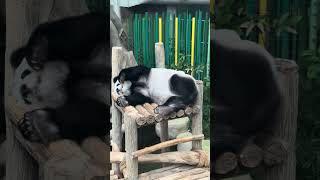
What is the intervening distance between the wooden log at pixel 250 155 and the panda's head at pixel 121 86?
2937mm

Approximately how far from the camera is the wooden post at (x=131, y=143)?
4879 mm

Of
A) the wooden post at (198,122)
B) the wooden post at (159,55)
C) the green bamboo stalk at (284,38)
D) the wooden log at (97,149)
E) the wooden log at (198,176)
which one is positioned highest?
the green bamboo stalk at (284,38)

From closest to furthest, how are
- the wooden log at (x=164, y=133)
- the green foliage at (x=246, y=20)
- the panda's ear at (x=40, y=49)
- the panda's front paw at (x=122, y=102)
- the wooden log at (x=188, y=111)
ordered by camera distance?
the green foliage at (x=246, y=20), the panda's ear at (x=40, y=49), the panda's front paw at (x=122, y=102), the wooden log at (x=188, y=111), the wooden log at (x=164, y=133)

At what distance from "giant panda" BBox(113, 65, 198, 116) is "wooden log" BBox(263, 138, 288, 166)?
2.79 metres

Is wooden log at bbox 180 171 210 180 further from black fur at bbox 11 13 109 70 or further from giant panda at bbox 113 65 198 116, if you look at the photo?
black fur at bbox 11 13 109 70

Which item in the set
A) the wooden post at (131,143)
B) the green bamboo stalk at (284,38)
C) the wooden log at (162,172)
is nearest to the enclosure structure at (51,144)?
the green bamboo stalk at (284,38)

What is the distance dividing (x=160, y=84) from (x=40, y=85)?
9.58 feet

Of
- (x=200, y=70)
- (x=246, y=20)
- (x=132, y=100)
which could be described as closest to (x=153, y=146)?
(x=132, y=100)

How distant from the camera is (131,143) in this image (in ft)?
16.2

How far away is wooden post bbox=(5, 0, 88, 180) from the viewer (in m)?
2.33

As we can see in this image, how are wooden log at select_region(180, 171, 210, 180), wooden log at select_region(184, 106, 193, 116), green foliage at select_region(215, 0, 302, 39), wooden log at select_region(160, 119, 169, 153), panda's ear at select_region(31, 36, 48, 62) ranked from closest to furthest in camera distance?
green foliage at select_region(215, 0, 302, 39), panda's ear at select_region(31, 36, 48, 62), wooden log at select_region(180, 171, 210, 180), wooden log at select_region(184, 106, 193, 116), wooden log at select_region(160, 119, 169, 153)

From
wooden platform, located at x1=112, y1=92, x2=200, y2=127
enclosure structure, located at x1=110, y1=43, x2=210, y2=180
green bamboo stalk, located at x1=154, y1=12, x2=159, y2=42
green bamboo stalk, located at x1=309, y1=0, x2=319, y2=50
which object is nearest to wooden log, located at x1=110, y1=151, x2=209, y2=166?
enclosure structure, located at x1=110, y1=43, x2=210, y2=180

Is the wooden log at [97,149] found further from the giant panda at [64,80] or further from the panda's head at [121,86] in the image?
the panda's head at [121,86]

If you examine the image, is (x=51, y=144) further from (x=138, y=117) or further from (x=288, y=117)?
(x=138, y=117)
